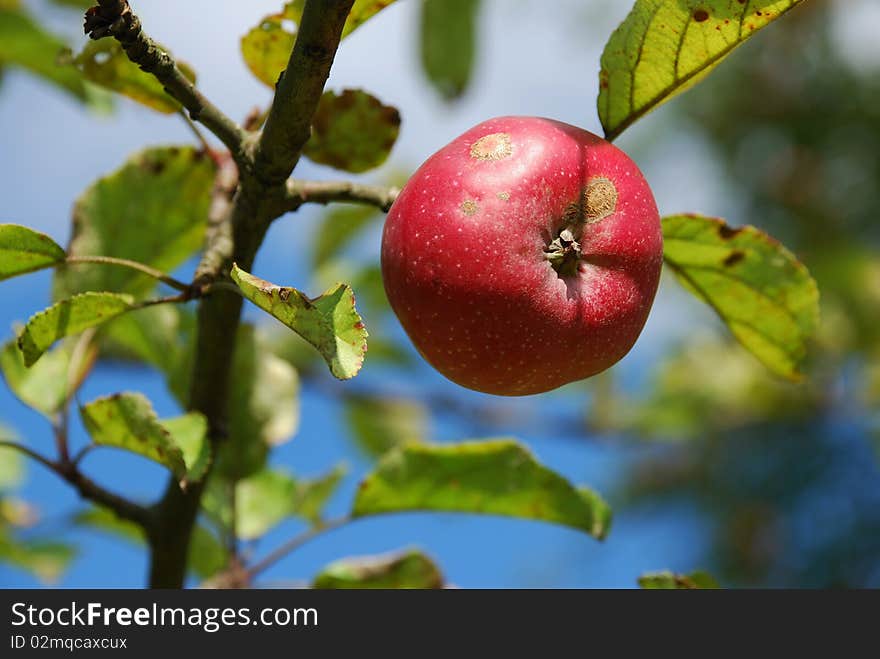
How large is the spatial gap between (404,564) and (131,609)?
253 mm

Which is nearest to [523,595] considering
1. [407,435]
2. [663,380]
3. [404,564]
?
[404,564]

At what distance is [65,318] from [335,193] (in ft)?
0.70

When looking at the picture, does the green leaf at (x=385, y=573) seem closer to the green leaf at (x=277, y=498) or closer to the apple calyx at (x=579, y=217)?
the green leaf at (x=277, y=498)

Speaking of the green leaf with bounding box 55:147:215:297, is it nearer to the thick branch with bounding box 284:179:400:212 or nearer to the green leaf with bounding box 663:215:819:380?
the thick branch with bounding box 284:179:400:212

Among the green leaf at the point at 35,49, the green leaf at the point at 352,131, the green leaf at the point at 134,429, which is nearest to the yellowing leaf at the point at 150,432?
the green leaf at the point at 134,429

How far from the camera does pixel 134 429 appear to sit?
2.47 feet

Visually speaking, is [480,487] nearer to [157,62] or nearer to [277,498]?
[277,498]

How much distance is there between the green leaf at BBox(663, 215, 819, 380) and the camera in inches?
32.0

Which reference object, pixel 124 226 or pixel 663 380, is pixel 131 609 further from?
pixel 663 380

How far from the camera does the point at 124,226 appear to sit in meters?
0.93

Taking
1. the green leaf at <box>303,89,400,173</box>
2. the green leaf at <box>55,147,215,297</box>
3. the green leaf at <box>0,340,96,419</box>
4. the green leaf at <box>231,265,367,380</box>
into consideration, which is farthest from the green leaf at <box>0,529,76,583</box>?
the green leaf at <box>231,265,367,380</box>

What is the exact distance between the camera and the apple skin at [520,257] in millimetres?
626

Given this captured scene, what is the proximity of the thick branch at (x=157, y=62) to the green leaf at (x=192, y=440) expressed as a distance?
203 mm

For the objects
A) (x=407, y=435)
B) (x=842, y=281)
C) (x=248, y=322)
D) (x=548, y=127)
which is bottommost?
(x=548, y=127)
